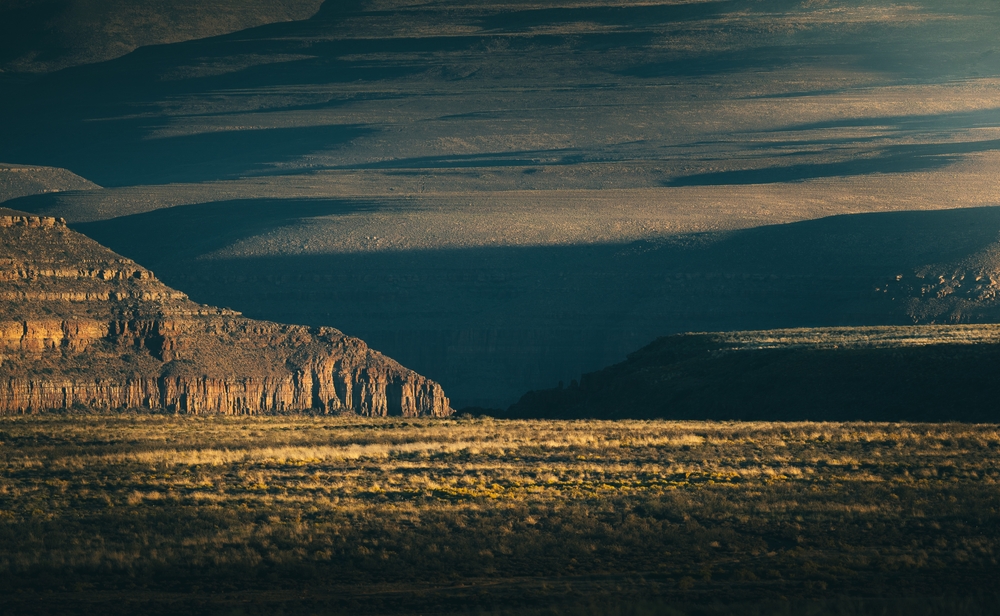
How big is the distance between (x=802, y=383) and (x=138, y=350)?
1125 inches

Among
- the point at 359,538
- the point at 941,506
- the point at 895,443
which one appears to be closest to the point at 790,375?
the point at 895,443

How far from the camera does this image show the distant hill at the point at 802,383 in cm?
6400

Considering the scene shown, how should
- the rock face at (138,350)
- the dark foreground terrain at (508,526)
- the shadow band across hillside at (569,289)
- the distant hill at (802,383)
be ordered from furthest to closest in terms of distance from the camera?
1. the shadow band across hillside at (569,289)
2. the rock face at (138,350)
3. the distant hill at (802,383)
4. the dark foreground terrain at (508,526)

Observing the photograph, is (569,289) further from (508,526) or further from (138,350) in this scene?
(508,526)

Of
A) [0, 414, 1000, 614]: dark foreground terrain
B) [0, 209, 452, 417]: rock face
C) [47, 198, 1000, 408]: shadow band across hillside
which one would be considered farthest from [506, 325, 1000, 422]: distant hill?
[47, 198, 1000, 408]: shadow band across hillside

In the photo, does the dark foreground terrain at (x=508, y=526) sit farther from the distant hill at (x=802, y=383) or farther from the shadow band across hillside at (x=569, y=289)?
the shadow band across hillside at (x=569, y=289)

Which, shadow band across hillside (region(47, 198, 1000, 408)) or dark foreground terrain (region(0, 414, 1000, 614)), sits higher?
shadow band across hillside (region(47, 198, 1000, 408))

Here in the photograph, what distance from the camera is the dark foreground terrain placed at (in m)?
27.7

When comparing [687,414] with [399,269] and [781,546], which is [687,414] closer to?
[781,546]

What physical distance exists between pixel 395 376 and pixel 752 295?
160 ft

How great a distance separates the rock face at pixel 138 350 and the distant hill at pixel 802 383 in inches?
372

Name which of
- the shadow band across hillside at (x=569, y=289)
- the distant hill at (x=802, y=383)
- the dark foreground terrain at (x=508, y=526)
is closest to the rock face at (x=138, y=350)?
the distant hill at (x=802, y=383)

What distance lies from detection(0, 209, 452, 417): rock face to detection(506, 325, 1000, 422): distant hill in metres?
9.44

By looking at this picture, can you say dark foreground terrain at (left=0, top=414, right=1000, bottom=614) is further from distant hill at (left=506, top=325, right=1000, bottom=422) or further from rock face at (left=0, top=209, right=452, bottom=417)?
Answer: rock face at (left=0, top=209, right=452, bottom=417)
